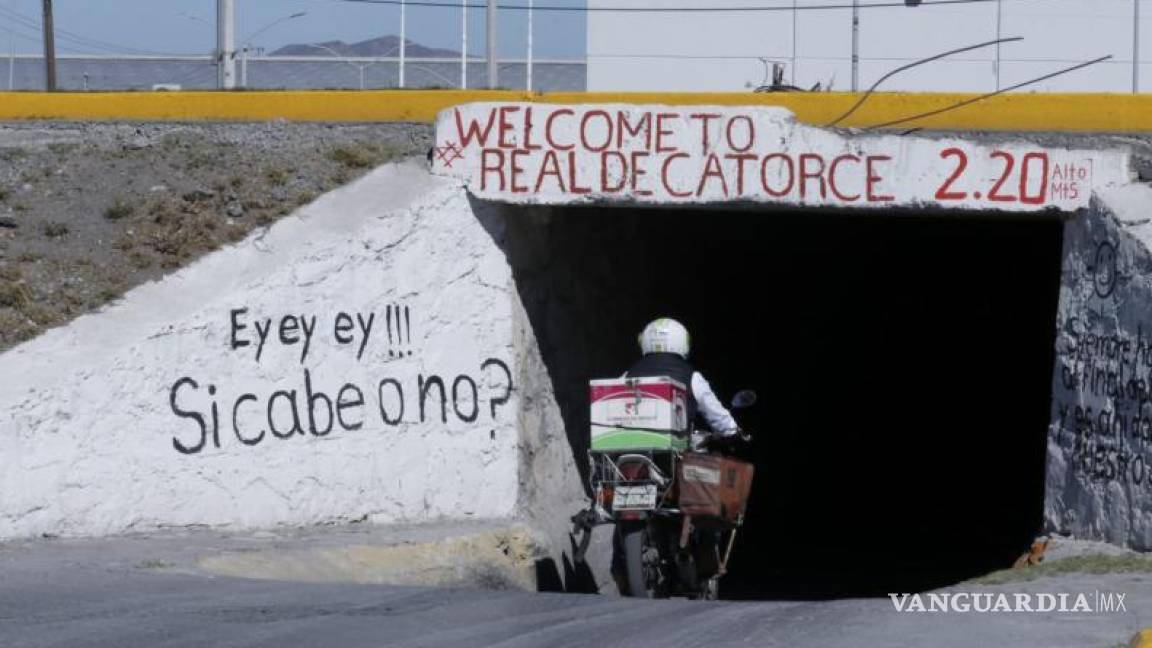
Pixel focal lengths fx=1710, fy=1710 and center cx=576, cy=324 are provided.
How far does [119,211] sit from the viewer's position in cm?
1352

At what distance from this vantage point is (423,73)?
43406 millimetres

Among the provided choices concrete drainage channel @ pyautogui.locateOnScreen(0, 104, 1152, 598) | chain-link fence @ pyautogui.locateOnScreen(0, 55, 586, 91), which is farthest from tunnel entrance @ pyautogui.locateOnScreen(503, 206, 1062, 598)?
chain-link fence @ pyautogui.locateOnScreen(0, 55, 586, 91)

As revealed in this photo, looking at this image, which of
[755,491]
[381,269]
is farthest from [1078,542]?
[755,491]

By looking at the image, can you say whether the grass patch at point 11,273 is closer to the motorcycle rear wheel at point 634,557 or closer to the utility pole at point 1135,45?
the motorcycle rear wheel at point 634,557

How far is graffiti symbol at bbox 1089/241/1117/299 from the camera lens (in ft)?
37.5

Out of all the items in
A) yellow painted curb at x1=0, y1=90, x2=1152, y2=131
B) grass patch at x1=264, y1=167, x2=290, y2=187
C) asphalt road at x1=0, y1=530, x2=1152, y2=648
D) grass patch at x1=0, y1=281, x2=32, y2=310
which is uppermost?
yellow painted curb at x1=0, y1=90, x2=1152, y2=131

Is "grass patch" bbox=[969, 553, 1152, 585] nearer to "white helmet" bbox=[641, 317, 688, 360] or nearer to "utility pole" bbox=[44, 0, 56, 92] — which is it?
"white helmet" bbox=[641, 317, 688, 360]

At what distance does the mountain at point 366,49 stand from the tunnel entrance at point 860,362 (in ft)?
89.6

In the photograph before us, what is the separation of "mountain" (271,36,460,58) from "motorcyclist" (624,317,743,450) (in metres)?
34.0

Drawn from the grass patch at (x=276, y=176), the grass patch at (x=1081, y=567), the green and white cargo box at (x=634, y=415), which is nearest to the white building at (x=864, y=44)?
the grass patch at (x=276, y=176)

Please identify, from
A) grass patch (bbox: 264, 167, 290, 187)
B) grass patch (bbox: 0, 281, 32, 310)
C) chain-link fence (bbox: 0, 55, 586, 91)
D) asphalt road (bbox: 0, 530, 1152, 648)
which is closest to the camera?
asphalt road (bbox: 0, 530, 1152, 648)

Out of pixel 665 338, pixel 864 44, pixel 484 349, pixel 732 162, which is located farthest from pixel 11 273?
pixel 864 44

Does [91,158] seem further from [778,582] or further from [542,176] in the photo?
[778,582]

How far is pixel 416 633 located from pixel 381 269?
15.4 ft
